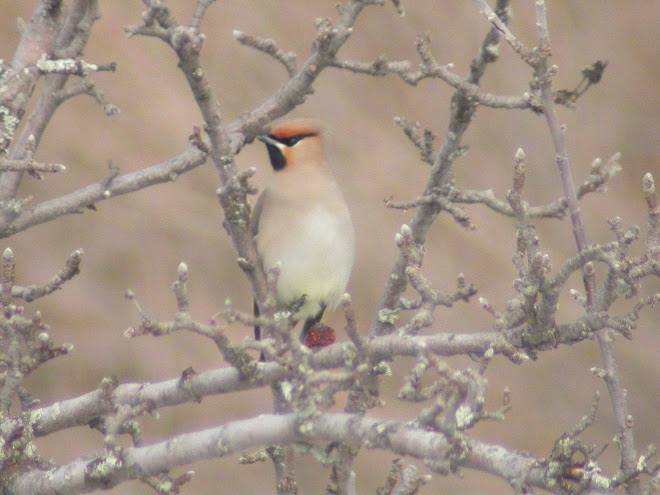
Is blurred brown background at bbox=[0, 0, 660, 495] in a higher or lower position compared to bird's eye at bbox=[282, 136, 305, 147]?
higher

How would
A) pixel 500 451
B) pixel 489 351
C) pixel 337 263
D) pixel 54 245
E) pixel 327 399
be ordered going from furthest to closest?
pixel 54 245, pixel 337 263, pixel 327 399, pixel 489 351, pixel 500 451

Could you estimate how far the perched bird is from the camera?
3727mm

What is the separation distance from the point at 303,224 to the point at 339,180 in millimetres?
2229

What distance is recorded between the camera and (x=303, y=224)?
12.3 feet

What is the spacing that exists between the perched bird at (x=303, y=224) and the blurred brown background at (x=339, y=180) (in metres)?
1.91

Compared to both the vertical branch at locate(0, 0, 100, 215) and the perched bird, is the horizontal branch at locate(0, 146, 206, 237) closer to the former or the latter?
the vertical branch at locate(0, 0, 100, 215)

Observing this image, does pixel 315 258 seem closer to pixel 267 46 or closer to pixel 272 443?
pixel 267 46

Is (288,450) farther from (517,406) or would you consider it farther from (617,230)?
(517,406)

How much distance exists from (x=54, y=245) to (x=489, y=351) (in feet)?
14.0

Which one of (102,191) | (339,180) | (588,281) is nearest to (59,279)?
(102,191)

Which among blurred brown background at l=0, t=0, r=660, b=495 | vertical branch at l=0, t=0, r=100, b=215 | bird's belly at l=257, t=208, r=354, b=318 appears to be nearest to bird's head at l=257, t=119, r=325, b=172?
bird's belly at l=257, t=208, r=354, b=318

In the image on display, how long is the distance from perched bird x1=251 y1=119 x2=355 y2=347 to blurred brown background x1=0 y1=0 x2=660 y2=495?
1.91 meters

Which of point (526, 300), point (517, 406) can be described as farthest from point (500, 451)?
point (517, 406)

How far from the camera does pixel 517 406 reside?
19.3 ft
